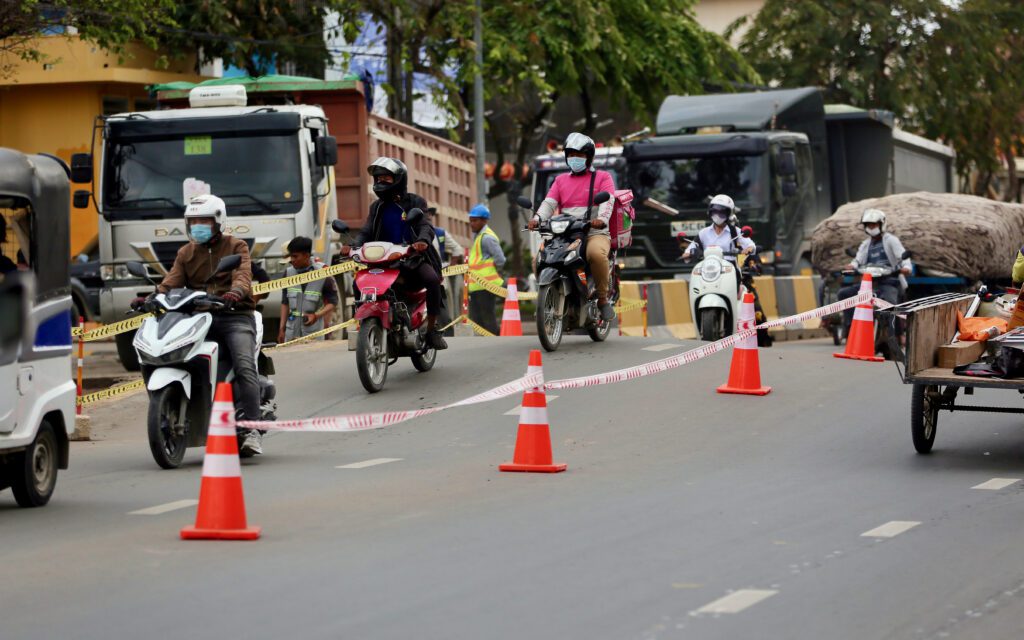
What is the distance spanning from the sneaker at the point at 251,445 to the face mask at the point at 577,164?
550 centimetres

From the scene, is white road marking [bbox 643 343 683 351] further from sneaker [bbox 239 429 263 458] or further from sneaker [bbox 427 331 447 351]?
sneaker [bbox 239 429 263 458]

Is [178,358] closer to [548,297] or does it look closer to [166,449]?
[166,449]

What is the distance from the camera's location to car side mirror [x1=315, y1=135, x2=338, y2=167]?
67.8 feet

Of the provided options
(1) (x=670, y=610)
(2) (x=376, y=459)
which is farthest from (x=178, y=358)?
(1) (x=670, y=610)

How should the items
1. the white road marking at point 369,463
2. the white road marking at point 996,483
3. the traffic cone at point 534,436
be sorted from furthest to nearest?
the white road marking at point 369,463, the traffic cone at point 534,436, the white road marking at point 996,483

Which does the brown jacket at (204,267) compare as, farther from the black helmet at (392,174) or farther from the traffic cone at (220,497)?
the traffic cone at (220,497)

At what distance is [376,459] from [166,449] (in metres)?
1.47

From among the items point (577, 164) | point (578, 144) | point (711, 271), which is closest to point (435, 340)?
point (577, 164)

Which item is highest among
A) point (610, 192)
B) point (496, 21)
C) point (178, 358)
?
point (496, 21)

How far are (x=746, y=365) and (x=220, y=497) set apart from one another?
22.6 feet

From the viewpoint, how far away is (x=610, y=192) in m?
16.5

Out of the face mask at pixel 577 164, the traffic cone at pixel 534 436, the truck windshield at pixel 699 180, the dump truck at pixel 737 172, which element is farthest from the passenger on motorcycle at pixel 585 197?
the truck windshield at pixel 699 180

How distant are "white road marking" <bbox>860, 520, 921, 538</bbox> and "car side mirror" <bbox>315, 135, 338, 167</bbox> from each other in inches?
511

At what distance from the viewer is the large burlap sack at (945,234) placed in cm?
2152
